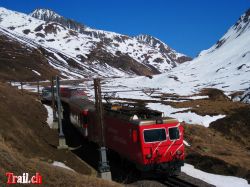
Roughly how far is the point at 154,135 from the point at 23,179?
9031 mm

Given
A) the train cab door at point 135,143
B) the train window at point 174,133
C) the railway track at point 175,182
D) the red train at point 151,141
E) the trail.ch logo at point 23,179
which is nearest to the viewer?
the trail.ch logo at point 23,179

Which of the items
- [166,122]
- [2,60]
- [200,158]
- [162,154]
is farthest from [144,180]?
[2,60]

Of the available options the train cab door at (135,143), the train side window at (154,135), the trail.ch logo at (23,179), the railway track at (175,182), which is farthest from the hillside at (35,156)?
the railway track at (175,182)

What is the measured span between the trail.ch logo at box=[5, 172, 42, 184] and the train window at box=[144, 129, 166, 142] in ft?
25.3

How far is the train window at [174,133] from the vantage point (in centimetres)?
2277

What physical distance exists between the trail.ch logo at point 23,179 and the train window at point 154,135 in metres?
7.72

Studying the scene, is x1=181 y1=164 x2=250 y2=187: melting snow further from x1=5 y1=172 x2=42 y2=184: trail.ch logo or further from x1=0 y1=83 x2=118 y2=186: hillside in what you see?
x1=5 y1=172 x2=42 y2=184: trail.ch logo

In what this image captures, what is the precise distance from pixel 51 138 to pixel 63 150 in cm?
482

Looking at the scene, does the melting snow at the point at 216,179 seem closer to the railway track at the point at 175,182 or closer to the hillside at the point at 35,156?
the railway track at the point at 175,182

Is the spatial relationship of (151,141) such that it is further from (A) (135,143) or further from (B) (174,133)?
(B) (174,133)

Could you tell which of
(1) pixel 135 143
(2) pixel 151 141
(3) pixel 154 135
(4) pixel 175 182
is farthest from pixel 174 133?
(4) pixel 175 182

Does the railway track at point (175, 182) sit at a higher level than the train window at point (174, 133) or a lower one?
lower

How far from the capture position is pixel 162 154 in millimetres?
22422

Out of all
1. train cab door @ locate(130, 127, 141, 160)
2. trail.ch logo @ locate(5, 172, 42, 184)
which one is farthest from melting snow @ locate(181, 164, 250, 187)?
trail.ch logo @ locate(5, 172, 42, 184)
